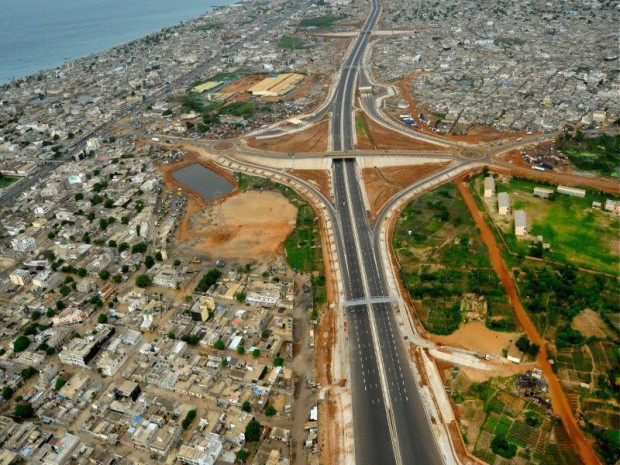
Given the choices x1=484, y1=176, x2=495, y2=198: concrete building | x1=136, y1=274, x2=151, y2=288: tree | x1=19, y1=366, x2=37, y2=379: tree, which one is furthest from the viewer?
x1=484, y1=176, x2=495, y2=198: concrete building

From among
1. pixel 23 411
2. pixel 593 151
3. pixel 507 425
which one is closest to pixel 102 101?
pixel 23 411

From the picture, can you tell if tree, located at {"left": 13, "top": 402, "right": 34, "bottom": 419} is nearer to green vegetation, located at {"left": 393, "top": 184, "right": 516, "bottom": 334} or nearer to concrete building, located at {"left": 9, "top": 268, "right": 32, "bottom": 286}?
concrete building, located at {"left": 9, "top": 268, "right": 32, "bottom": 286}

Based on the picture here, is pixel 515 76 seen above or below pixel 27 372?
above

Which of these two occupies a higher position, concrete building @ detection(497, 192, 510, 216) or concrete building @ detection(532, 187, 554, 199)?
concrete building @ detection(532, 187, 554, 199)

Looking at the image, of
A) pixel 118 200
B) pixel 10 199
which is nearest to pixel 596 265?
pixel 118 200

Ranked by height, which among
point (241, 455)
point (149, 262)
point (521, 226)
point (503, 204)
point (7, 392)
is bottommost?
point (7, 392)

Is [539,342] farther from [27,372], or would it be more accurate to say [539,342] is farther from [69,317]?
[27,372]

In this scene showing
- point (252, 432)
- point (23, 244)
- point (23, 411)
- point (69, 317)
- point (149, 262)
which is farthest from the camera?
point (23, 244)

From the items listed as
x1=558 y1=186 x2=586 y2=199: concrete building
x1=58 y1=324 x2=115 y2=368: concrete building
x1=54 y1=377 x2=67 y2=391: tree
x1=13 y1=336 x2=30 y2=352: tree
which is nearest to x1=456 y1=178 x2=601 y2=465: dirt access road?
x1=558 y1=186 x2=586 y2=199: concrete building
